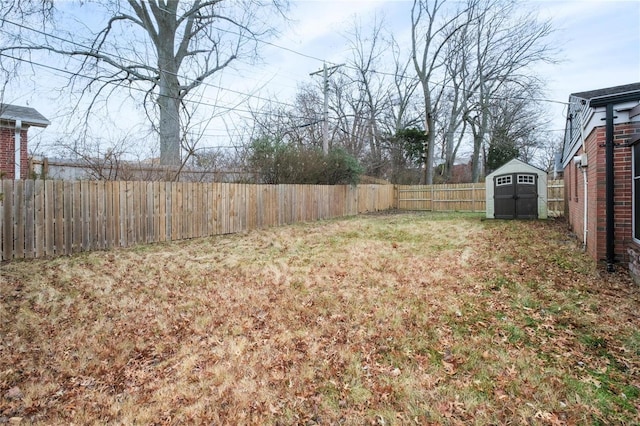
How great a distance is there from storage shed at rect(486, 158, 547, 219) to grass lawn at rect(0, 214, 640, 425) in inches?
205

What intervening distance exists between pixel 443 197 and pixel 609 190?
1280cm

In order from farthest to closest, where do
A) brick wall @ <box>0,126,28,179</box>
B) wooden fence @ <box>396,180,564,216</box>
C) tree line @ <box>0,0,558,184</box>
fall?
wooden fence @ <box>396,180,564,216</box>
brick wall @ <box>0,126,28,179</box>
tree line @ <box>0,0,558,184</box>

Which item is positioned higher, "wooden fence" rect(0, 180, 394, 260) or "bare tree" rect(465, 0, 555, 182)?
"bare tree" rect(465, 0, 555, 182)

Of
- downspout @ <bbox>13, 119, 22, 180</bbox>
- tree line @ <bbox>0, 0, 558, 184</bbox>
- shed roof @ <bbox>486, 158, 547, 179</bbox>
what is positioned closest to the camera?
tree line @ <bbox>0, 0, 558, 184</bbox>

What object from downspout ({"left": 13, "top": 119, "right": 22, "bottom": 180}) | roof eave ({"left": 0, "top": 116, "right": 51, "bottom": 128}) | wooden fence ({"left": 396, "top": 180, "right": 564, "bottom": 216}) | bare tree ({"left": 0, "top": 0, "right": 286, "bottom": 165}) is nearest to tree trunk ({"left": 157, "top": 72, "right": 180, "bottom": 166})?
bare tree ({"left": 0, "top": 0, "right": 286, "bottom": 165})

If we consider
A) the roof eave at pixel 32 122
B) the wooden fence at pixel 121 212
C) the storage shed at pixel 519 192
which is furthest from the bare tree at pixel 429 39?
the roof eave at pixel 32 122

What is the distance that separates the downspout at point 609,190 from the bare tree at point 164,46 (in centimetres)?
972

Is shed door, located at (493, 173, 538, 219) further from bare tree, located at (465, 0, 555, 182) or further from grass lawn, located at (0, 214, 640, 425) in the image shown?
bare tree, located at (465, 0, 555, 182)

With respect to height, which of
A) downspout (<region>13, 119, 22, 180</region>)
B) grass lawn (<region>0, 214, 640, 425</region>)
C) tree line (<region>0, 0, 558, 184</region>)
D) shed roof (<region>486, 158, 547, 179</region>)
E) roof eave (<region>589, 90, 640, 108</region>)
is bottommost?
grass lawn (<region>0, 214, 640, 425</region>)

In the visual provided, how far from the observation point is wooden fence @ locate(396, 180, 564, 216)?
16.2 metres

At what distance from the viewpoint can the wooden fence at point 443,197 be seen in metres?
16.2

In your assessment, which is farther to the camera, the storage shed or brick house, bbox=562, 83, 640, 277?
the storage shed

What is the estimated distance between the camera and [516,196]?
35.2ft

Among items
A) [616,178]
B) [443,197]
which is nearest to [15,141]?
[616,178]
